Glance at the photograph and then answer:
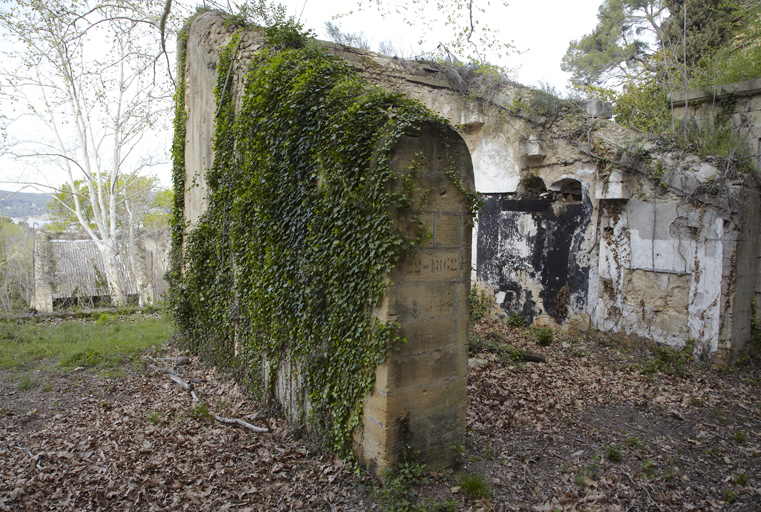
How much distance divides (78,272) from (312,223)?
445 inches

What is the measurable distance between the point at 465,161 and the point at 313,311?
1839 mm

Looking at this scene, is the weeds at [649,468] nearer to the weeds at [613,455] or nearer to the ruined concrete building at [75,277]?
the weeds at [613,455]

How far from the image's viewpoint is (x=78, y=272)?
1231 centimetres

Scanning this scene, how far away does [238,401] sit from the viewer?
5.38 metres

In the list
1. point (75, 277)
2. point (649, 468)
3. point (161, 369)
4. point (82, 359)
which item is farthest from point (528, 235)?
point (75, 277)

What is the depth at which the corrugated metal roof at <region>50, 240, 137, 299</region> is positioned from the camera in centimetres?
1217

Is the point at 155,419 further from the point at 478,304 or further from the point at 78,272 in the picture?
the point at 78,272

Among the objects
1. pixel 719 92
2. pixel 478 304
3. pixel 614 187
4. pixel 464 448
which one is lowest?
pixel 464 448

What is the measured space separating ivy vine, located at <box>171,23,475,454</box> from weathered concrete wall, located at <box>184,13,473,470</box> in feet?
0.36

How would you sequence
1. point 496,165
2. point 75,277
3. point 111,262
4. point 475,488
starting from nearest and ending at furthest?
point 475,488 < point 496,165 < point 75,277 < point 111,262

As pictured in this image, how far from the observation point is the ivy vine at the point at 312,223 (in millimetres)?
3420

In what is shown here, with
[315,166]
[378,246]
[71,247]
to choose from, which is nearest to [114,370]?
[315,166]

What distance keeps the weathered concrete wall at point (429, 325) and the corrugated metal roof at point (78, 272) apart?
11.3 metres

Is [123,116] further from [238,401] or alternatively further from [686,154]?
[686,154]
